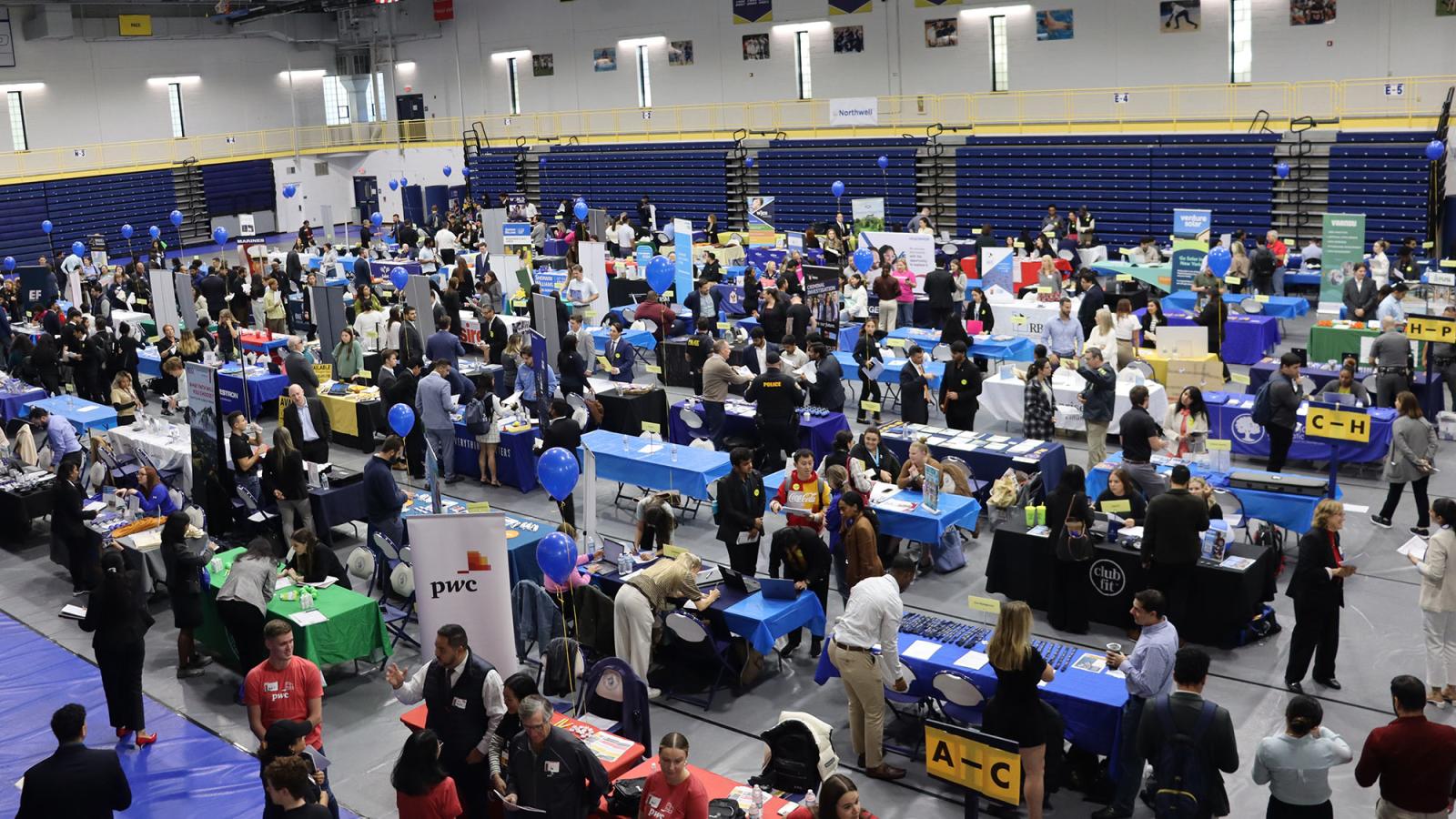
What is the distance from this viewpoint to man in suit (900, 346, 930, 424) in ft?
45.1

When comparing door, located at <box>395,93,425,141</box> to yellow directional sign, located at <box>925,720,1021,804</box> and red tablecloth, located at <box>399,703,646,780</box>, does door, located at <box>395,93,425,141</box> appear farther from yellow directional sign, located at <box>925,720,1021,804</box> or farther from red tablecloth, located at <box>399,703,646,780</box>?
yellow directional sign, located at <box>925,720,1021,804</box>

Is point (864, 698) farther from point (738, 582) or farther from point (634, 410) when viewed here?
point (634, 410)

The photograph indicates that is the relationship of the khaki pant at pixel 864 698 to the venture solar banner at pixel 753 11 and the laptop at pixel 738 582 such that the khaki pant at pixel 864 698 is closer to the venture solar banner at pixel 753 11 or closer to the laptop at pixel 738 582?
the laptop at pixel 738 582

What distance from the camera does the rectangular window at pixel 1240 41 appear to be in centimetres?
2616

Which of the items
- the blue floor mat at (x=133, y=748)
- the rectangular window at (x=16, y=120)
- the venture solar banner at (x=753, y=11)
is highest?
the venture solar banner at (x=753, y=11)

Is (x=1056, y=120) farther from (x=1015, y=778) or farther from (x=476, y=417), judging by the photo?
(x=1015, y=778)

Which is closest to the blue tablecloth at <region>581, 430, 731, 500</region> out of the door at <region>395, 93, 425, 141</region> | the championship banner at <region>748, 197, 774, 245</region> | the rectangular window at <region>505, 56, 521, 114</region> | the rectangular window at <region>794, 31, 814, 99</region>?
the championship banner at <region>748, 197, 774, 245</region>

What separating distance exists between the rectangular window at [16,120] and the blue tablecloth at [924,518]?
33805mm

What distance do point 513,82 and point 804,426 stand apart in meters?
30.7

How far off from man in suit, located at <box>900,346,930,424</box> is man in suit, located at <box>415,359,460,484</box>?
192 inches

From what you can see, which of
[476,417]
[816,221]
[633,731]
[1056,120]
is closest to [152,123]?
[816,221]

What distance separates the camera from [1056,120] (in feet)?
95.1

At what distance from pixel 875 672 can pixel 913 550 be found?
152 inches

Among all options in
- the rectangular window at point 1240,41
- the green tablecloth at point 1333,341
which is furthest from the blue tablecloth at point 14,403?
the rectangular window at point 1240,41
